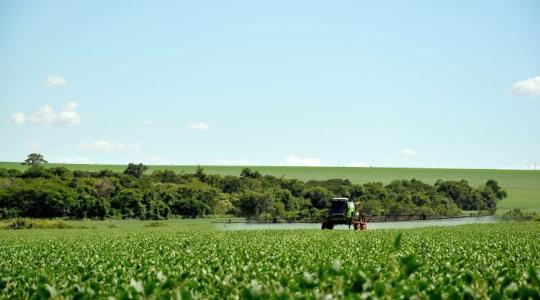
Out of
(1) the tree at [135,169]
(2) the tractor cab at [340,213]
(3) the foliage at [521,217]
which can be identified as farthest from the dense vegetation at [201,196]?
(2) the tractor cab at [340,213]

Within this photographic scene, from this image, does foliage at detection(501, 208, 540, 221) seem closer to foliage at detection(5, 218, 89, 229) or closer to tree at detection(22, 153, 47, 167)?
foliage at detection(5, 218, 89, 229)

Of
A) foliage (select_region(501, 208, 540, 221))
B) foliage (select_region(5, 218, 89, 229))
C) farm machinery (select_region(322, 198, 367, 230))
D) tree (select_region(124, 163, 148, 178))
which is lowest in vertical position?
foliage (select_region(5, 218, 89, 229))

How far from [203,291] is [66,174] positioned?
377 feet

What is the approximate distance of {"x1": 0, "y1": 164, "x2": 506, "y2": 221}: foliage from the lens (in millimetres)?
99375

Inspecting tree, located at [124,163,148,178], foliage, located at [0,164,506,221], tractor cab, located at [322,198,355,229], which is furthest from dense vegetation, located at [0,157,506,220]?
tractor cab, located at [322,198,355,229]

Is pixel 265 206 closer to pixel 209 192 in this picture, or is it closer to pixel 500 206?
pixel 209 192

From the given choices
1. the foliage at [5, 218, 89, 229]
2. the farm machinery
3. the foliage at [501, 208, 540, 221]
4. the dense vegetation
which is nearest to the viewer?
the farm machinery

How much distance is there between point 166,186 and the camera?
115688 millimetres

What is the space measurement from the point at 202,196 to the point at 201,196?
259 mm

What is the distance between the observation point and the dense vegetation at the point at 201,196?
99375 millimetres

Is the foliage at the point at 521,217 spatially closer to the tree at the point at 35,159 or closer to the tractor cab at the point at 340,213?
the tractor cab at the point at 340,213

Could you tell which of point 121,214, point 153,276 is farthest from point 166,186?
point 153,276

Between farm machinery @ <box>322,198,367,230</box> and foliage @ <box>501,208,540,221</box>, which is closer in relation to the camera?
farm machinery @ <box>322,198,367,230</box>

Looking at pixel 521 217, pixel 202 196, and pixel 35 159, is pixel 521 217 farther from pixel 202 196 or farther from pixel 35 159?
pixel 35 159
